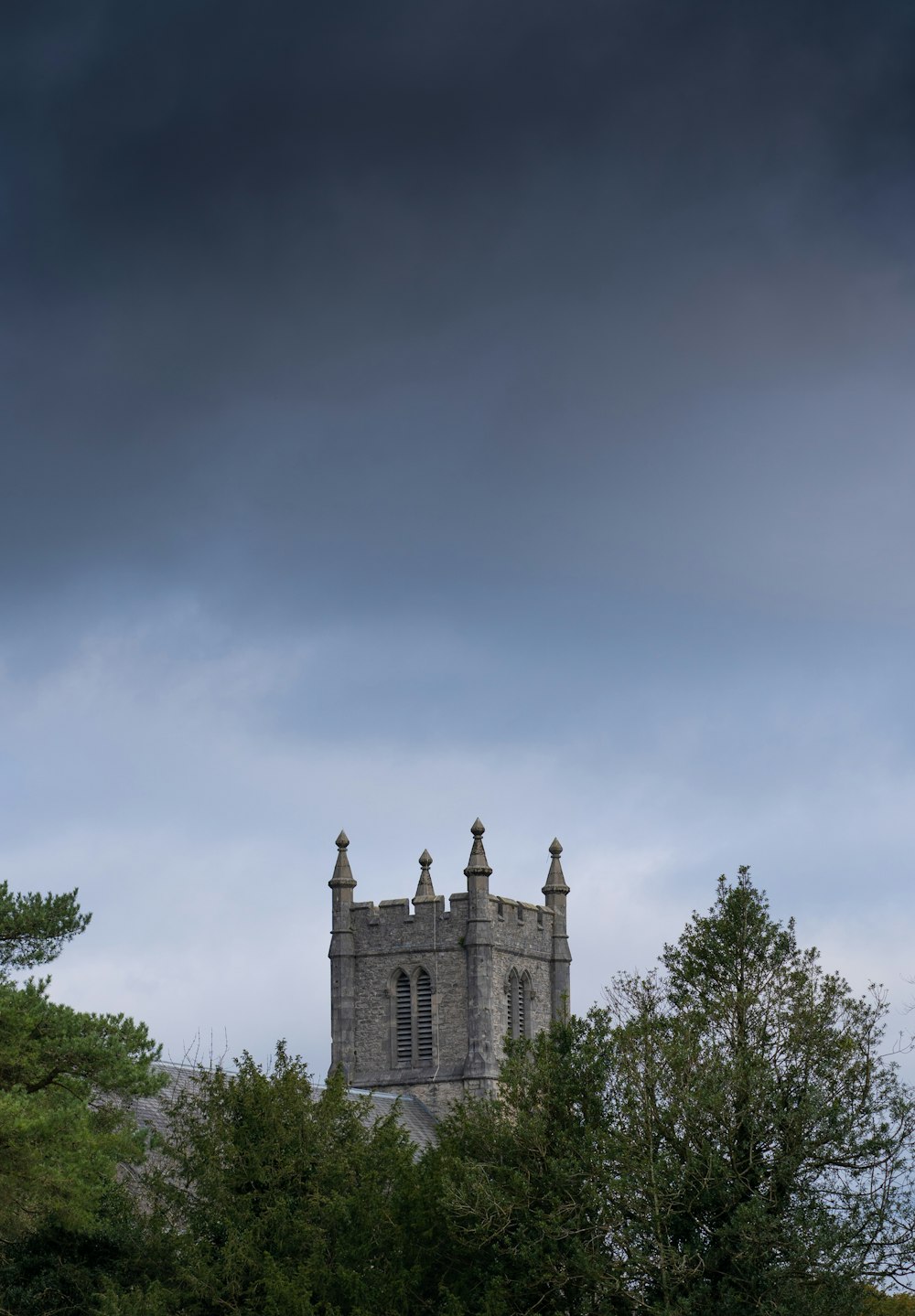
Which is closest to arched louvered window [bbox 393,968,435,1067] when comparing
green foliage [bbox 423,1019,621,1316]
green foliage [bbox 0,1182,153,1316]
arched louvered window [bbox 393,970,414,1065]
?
arched louvered window [bbox 393,970,414,1065]

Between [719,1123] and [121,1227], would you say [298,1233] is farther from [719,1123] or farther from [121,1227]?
[719,1123]

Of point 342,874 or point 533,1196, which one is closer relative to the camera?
point 533,1196

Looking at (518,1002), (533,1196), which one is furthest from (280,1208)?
(518,1002)

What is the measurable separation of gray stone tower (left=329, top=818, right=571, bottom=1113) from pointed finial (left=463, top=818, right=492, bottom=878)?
0.03 metres

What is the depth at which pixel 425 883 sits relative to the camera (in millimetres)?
76312

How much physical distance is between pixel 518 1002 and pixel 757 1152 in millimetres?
46018

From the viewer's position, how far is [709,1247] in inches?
1155

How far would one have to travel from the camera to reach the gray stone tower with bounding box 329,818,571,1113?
2879 inches

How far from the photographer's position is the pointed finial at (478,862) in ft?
246

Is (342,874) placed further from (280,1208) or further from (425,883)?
(280,1208)

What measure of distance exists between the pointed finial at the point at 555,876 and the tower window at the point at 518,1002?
3926mm

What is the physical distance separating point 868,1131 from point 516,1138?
5.29 metres

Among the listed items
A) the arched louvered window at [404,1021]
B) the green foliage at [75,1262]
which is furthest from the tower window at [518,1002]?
the green foliage at [75,1262]

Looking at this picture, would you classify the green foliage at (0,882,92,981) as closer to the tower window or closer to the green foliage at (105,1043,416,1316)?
the green foliage at (105,1043,416,1316)
